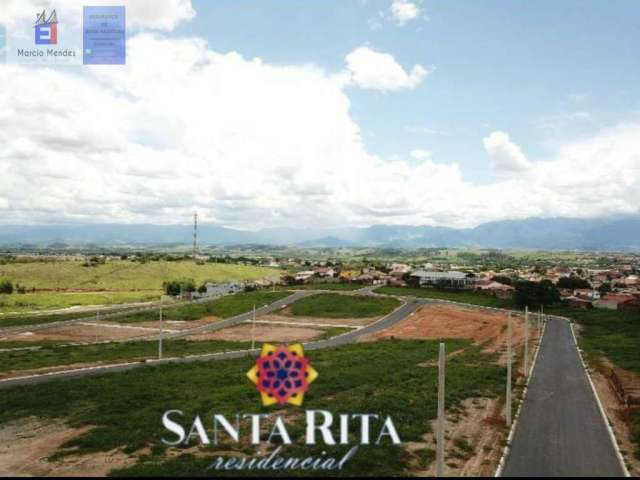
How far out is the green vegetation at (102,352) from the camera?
4134 cm

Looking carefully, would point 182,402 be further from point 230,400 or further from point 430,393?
point 430,393

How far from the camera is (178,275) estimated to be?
484ft

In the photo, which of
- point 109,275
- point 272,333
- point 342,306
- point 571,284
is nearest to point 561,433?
point 272,333

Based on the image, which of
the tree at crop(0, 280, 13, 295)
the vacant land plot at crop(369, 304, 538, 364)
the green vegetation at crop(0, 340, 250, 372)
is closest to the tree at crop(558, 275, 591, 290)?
the vacant land plot at crop(369, 304, 538, 364)

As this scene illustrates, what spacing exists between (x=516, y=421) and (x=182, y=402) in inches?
743

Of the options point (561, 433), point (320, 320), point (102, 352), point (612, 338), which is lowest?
point (320, 320)

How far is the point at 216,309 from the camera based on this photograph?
84.2m

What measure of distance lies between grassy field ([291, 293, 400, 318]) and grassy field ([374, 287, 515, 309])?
11960mm

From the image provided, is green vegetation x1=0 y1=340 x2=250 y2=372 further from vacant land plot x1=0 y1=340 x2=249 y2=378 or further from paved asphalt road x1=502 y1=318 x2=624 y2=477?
paved asphalt road x1=502 y1=318 x2=624 y2=477

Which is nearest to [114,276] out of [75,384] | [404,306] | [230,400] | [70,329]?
[70,329]

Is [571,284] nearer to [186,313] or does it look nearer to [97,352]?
[186,313]

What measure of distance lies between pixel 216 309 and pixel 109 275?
7235cm

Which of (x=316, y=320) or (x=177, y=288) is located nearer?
(x=316, y=320)

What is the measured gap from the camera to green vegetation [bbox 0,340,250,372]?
41344 mm
